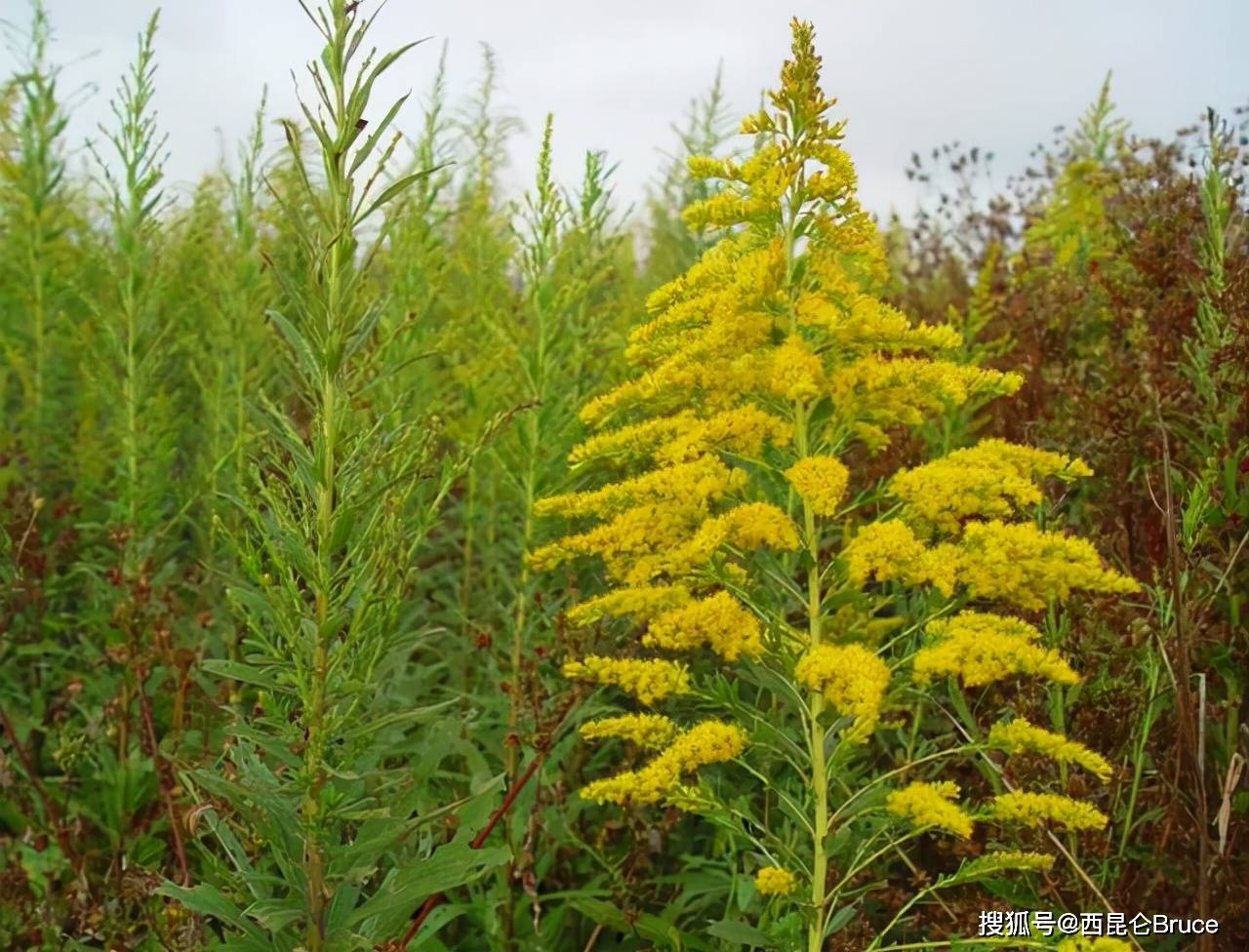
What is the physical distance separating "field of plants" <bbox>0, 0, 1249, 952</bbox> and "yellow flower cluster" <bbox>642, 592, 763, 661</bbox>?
1 centimetres

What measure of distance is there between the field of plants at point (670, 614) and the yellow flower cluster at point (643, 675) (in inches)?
0.6

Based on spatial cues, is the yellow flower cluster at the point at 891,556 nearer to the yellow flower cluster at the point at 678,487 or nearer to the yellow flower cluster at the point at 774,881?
the yellow flower cluster at the point at 678,487

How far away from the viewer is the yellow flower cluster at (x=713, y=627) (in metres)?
2.13

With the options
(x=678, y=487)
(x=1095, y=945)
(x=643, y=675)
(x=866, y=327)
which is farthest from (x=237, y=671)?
(x=1095, y=945)

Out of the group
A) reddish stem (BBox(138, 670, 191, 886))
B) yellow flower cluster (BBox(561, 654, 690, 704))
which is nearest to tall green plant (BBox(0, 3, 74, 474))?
reddish stem (BBox(138, 670, 191, 886))

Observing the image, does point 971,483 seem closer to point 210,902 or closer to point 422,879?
point 422,879

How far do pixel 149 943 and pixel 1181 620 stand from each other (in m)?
2.34

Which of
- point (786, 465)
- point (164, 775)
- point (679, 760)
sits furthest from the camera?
point (164, 775)

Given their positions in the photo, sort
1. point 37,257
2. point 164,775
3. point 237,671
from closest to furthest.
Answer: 1. point 237,671
2. point 164,775
3. point 37,257

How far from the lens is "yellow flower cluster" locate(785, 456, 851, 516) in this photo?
82.4 inches

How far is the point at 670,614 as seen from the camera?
2193mm

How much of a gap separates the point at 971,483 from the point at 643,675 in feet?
2.54

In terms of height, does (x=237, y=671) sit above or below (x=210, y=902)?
above

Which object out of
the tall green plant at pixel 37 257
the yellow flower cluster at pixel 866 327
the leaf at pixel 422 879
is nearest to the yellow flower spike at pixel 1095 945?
the leaf at pixel 422 879
